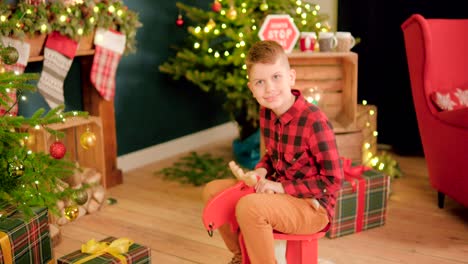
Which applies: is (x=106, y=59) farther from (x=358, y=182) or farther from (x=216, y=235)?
(x=358, y=182)

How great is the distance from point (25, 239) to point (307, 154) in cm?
103

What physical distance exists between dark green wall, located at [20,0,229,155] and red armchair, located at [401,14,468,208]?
1.70m

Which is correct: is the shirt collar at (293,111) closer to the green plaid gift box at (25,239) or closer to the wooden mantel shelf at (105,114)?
the green plaid gift box at (25,239)

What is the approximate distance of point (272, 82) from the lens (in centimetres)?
196

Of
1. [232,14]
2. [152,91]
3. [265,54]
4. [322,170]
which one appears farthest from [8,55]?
[152,91]

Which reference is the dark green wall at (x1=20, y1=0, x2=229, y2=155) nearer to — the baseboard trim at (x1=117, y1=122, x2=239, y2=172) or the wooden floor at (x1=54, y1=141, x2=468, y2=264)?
the baseboard trim at (x1=117, y1=122, x2=239, y2=172)

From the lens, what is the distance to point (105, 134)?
11.4 feet

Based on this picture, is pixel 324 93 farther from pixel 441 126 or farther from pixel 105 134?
pixel 105 134

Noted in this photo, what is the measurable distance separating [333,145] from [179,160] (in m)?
2.26

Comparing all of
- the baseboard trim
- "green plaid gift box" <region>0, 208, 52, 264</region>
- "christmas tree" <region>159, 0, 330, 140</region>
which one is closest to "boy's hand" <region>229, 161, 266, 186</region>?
"green plaid gift box" <region>0, 208, 52, 264</region>

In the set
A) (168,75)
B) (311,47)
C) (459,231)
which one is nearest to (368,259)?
(459,231)

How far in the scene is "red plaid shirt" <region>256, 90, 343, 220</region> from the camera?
193 cm

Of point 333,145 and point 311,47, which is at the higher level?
point 311,47

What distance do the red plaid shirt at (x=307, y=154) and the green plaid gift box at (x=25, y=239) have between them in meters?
0.89
